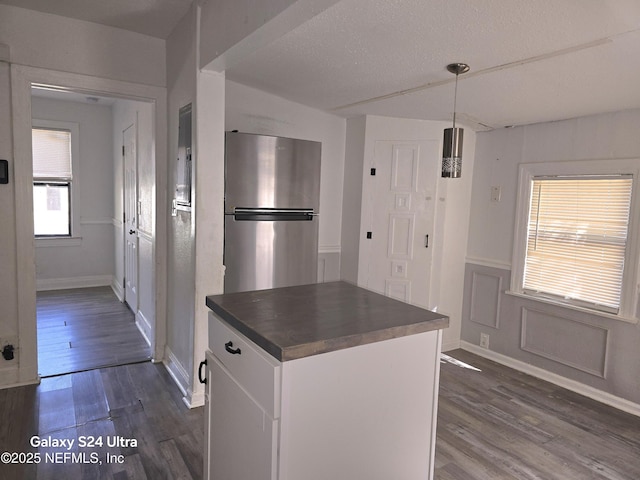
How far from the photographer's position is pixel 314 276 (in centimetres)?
327

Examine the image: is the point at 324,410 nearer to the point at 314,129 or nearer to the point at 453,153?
the point at 453,153

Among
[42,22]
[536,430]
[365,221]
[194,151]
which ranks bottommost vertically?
[536,430]

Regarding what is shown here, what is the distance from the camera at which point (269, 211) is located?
2.96 metres

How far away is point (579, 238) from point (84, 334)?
4.28m

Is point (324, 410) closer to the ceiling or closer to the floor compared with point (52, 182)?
closer to the floor

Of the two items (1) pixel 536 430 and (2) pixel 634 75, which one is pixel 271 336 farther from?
(2) pixel 634 75

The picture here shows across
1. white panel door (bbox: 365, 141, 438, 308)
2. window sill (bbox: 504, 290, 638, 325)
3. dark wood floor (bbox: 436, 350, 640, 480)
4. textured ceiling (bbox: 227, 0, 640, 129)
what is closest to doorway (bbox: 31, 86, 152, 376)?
textured ceiling (bbox: 227, 0, 640, 129)

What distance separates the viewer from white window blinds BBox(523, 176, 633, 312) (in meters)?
2.94

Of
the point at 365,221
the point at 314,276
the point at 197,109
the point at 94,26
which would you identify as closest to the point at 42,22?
the point at 94,26

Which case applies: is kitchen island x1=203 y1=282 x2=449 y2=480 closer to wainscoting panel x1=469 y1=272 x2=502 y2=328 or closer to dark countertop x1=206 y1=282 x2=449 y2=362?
dark countertop x1=206 y1=282 x2=449 y2=362

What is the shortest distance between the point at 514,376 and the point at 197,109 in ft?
10.2

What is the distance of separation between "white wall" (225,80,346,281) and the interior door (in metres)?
1.30

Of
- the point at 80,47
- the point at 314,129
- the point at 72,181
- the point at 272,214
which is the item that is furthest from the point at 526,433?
the point at 72,181

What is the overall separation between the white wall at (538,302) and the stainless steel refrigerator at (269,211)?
64.0 inches
